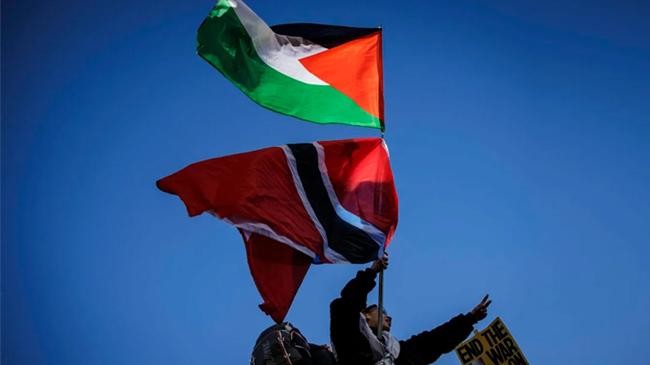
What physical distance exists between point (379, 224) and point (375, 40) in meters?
3.62

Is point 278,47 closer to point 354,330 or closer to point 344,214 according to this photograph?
point 344,214

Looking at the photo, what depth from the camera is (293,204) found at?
9.26m

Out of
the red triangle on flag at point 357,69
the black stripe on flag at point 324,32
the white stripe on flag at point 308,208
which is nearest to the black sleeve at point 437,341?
the white stripe on flag at point 308,208

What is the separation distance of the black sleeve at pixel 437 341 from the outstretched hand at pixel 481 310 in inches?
3.0

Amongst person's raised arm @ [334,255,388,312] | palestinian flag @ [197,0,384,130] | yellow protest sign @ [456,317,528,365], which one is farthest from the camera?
palestinian flag @ [197,0,384,130]

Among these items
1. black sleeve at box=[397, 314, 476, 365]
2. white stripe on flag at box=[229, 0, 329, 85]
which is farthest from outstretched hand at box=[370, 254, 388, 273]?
white stripe on flag at box=[229, 0, 329, 85]

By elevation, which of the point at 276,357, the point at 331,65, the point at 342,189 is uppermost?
the point at 331,65

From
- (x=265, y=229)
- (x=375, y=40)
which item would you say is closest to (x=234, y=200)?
(x=265, y=229)

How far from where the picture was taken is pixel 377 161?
32.1 feet

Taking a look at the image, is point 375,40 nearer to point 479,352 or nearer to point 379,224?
point 379,224

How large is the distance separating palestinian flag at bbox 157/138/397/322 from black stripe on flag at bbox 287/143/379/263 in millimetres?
14

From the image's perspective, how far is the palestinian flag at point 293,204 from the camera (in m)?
8.74

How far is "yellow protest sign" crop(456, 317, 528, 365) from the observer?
28.3ft

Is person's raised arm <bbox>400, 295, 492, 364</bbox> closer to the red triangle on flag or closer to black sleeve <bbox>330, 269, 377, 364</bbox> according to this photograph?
black sleeve <bbox>330, 269, 377, 364</bbox>
